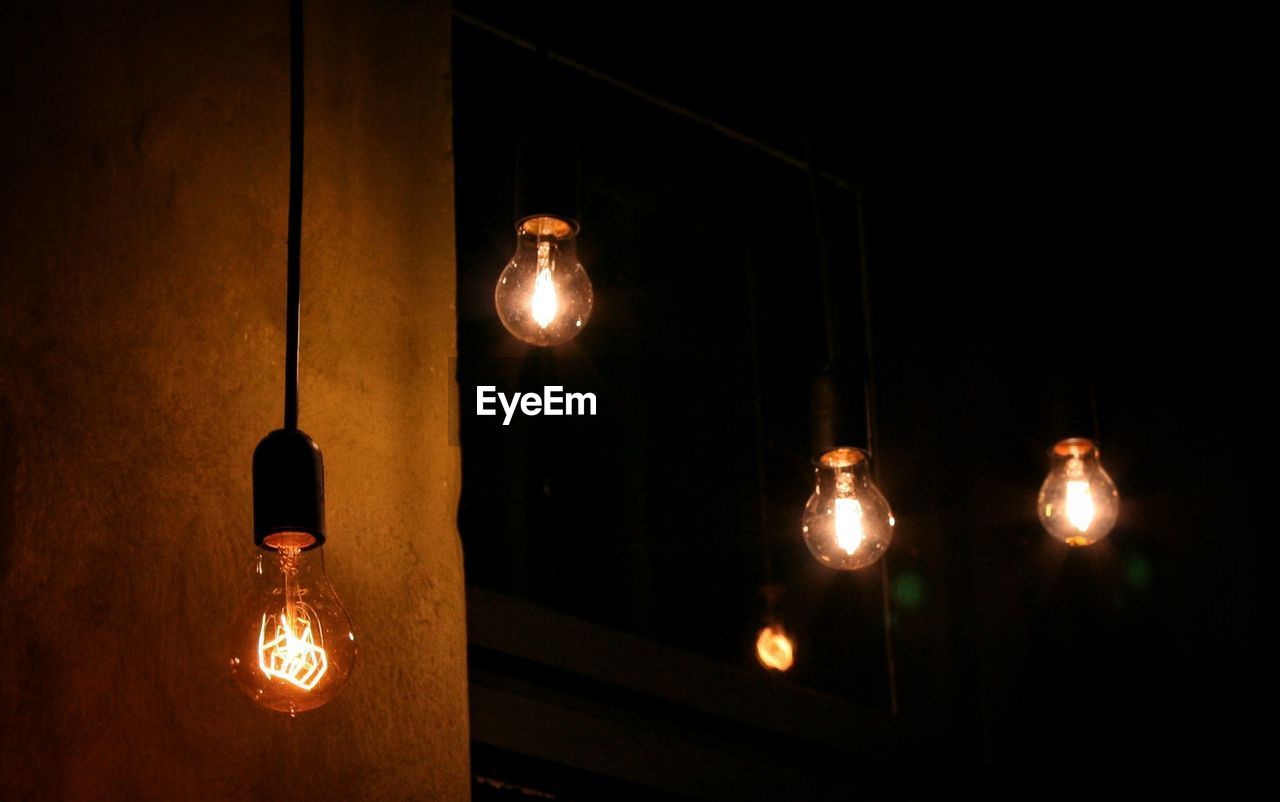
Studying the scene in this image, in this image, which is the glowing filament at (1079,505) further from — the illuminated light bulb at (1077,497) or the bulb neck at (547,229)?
the bulb neck at (547,229)

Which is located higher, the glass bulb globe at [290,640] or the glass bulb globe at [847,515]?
the glass bulb globe at [847,515]

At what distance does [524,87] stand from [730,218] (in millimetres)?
950

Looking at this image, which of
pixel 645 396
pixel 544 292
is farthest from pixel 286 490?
pixel 645 396

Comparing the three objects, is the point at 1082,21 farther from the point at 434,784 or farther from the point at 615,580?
the point at 434,784

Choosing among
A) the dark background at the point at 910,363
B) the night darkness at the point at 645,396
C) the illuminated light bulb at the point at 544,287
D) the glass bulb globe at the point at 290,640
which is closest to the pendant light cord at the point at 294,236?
the night darkness at the point at 645,396

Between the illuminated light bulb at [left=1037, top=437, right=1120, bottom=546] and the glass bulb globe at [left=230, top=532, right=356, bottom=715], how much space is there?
2.37m

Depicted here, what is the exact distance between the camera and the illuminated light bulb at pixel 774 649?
421 centimetres

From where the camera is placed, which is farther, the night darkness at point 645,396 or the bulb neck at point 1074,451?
the bulb neck at point 1074,451

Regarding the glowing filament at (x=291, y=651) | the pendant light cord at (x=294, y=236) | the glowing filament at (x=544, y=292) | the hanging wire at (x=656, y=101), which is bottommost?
the glowing filament at (x=291, y=651)

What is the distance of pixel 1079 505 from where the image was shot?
3.64m

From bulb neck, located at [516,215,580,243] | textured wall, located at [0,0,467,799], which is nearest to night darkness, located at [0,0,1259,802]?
textured wall, located at [0,0,467,799]

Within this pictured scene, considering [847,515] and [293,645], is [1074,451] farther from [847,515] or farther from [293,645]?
[293,645]

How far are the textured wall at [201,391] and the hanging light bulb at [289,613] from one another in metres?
0.25

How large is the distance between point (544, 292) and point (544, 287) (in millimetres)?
11
